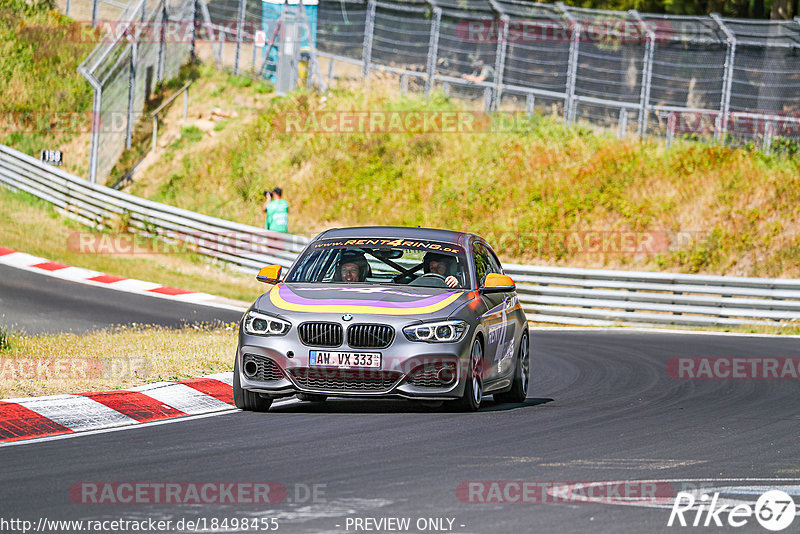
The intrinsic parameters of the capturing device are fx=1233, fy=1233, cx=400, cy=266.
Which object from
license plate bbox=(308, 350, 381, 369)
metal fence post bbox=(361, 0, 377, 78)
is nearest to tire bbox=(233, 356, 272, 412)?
license plate bbox=(308, 350, 381, 369)

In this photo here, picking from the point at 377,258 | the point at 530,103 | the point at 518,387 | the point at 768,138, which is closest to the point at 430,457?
the point at 377,258

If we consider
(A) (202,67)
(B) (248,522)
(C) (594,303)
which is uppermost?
(A) (202,67)

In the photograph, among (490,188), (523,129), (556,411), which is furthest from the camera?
(523,129)

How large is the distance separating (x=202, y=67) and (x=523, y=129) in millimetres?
11537

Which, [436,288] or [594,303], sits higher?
[436,288]

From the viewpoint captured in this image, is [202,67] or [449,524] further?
[202,67]

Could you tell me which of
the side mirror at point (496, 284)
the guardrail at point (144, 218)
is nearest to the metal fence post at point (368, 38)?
the guardrail at point (144, 218)

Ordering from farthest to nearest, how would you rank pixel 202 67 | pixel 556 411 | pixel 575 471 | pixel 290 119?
pixel 202 67
pixel 290 119
pixel 556 411
pixel 575 471

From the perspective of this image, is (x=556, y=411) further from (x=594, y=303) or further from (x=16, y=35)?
(x=16, y=35)

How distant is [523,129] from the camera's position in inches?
1283

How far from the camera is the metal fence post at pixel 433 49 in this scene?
31.7m

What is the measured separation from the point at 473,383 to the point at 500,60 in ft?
74.1

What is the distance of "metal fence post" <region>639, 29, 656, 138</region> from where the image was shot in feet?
93.9

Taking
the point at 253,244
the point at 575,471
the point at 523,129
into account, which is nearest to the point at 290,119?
the point at 523,129
